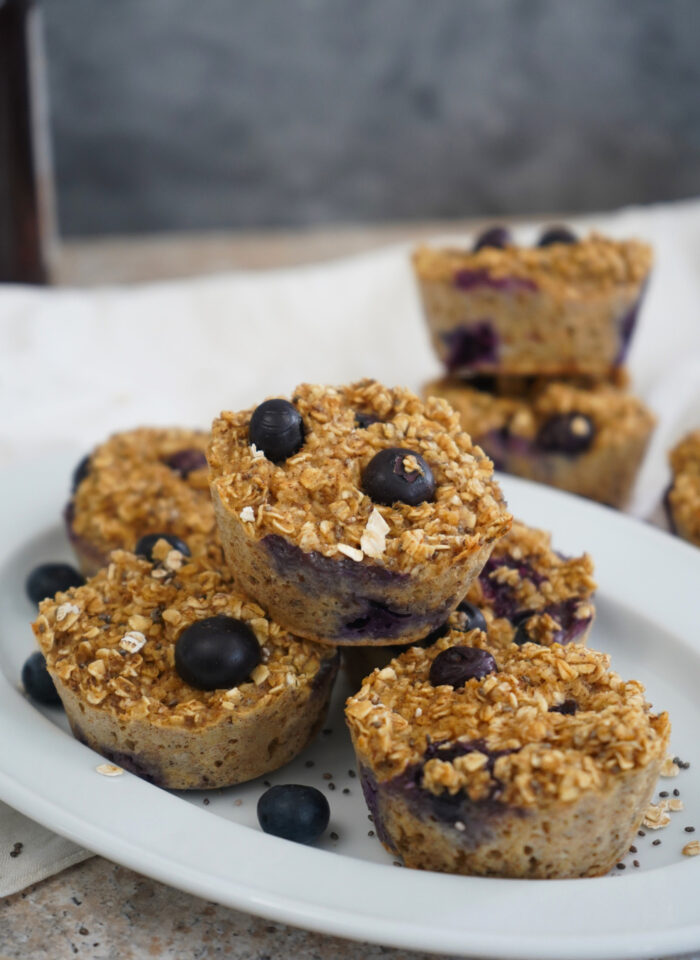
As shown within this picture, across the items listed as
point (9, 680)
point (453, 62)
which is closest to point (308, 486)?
point (9, 680)

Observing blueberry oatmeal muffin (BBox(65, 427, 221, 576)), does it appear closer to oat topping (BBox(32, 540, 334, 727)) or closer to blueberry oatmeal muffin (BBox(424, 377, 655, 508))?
oat topping (BBox(32, 540, 334, 727))

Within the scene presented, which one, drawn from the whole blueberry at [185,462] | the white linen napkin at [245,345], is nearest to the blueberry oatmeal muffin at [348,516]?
the whole blueberry at [185,462]

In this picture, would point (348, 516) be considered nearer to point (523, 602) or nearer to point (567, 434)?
point (523, 602)

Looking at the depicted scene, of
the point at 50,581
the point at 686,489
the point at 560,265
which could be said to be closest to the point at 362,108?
the point at 560,265

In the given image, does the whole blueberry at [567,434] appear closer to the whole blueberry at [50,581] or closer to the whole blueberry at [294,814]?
the whole blueberry at [50,581]

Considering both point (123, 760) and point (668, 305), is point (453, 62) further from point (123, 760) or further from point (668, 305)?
point (123, 760)

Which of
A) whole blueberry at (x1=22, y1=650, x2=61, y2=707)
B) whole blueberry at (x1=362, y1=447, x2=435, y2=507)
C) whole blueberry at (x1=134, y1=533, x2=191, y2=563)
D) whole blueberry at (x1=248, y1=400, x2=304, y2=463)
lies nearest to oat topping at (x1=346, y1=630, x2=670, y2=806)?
whole blueberry at (x1=362, y1=447, x2=435, y2=507)
